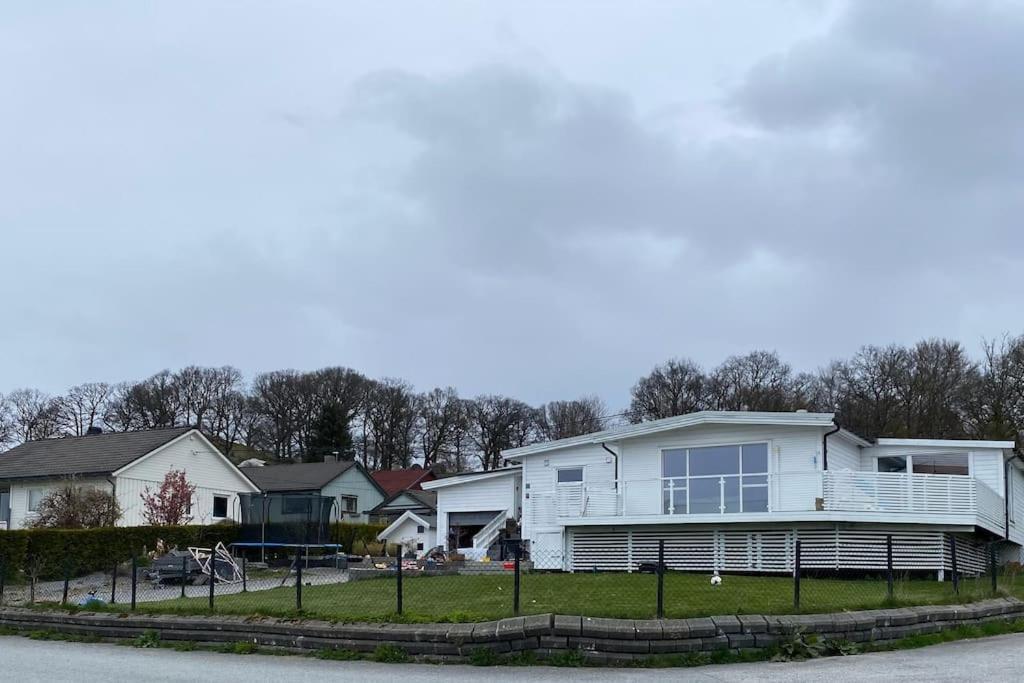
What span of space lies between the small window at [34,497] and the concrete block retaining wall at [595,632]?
2955cm

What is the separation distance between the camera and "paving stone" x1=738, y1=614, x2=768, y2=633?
13.8 m

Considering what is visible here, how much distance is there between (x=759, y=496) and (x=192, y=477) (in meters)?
26.7

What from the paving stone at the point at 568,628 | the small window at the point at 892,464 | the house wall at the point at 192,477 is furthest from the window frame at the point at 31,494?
the paving stone at the point at 568,628

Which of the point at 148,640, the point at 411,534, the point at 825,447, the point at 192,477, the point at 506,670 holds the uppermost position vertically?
the point at 825,447

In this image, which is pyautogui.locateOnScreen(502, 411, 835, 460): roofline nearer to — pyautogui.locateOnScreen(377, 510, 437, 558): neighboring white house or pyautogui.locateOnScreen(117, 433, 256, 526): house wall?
pyautogui.locateOnScreen(377, 510, 437, 558): neighboring white house

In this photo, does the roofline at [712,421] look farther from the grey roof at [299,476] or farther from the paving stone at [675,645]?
the grey roof at [299,476]

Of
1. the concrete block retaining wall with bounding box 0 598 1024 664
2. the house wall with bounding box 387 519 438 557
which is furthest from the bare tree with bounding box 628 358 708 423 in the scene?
the concrete block retaining wall with bounding box 0 598 1024 664

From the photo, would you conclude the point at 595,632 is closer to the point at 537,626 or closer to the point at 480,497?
the point at 537,626

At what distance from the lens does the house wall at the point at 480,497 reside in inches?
1385

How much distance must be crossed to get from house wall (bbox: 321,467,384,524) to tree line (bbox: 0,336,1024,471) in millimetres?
11764

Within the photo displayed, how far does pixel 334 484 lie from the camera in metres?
57.5

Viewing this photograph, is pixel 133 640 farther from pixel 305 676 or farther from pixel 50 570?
pixel 50 570

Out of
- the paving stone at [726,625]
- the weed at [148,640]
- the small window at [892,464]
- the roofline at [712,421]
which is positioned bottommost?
the weed at [148,640]

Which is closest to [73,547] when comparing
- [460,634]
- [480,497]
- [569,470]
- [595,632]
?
[480,497]
